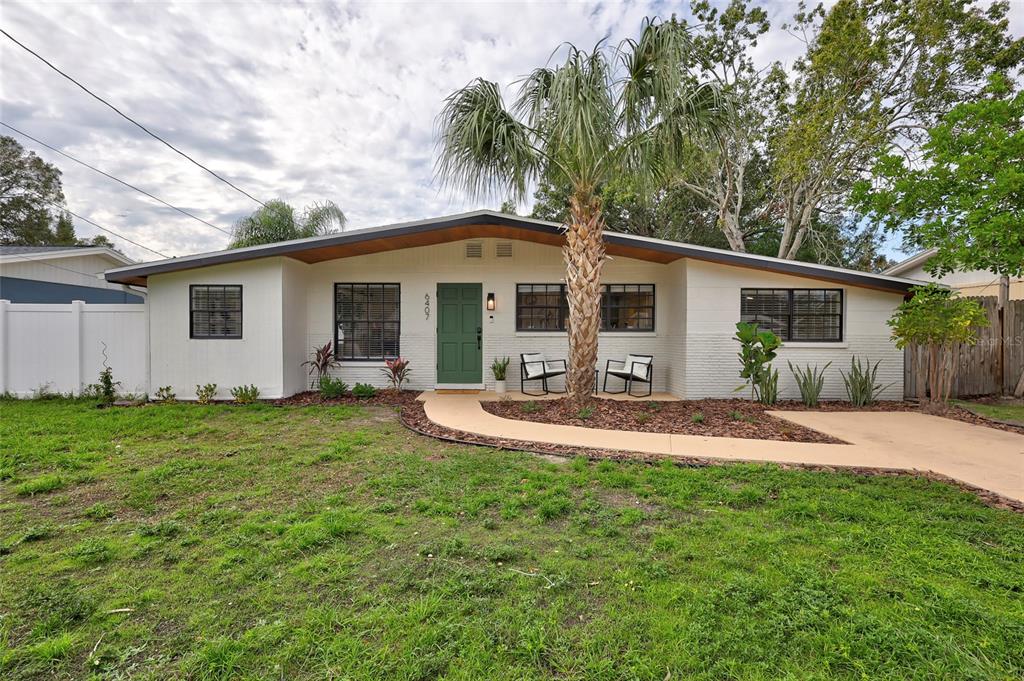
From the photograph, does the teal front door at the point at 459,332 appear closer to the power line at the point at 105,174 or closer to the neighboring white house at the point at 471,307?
the neighboring white house at the point at 471,307

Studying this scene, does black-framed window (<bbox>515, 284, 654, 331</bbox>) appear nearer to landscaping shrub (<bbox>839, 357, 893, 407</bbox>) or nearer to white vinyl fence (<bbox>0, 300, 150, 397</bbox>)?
landscaping shrub (<bbox>839, 357, 893, 407</bbox>)

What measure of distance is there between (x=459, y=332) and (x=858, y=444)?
7.22 metres

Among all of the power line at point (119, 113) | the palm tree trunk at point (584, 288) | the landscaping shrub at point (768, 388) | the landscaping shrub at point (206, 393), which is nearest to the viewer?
the palm tree trunk at point (584, 288)

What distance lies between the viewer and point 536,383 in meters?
9.89

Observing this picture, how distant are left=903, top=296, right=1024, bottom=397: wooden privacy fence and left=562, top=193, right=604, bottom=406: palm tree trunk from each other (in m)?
7.08

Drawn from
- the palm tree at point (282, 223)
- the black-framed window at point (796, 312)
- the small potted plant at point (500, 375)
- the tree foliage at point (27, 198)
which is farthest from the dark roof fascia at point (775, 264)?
the tree foliage at point (27, 198)

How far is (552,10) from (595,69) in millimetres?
4018

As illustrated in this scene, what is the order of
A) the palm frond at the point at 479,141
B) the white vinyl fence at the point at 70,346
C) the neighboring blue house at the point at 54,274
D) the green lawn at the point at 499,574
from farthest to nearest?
the neighboring blue house at the point at 54,274 < the white vinyl fence at the point at 70,346 < the palm frond at the point at 479,141 < the green lawn at the point at 499,574

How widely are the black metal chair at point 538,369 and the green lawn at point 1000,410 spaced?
7074 millimetres

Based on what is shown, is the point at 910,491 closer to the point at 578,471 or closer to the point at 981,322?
the point at 578,471

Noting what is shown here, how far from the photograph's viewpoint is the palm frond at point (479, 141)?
6.25m

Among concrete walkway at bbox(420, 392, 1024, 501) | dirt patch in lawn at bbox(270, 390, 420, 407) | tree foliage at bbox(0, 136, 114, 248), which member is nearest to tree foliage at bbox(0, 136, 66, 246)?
tree foliage at bbox(0, 136, 114, 248)

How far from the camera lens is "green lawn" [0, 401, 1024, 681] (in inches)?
72.4

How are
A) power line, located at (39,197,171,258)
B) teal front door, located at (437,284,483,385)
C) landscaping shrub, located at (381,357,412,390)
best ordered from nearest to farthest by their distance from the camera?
landscaping shrub, located at (381,357,412,390) < teal front door, located at (437,284,483,385) < power line, located at (39,197,171,258)
